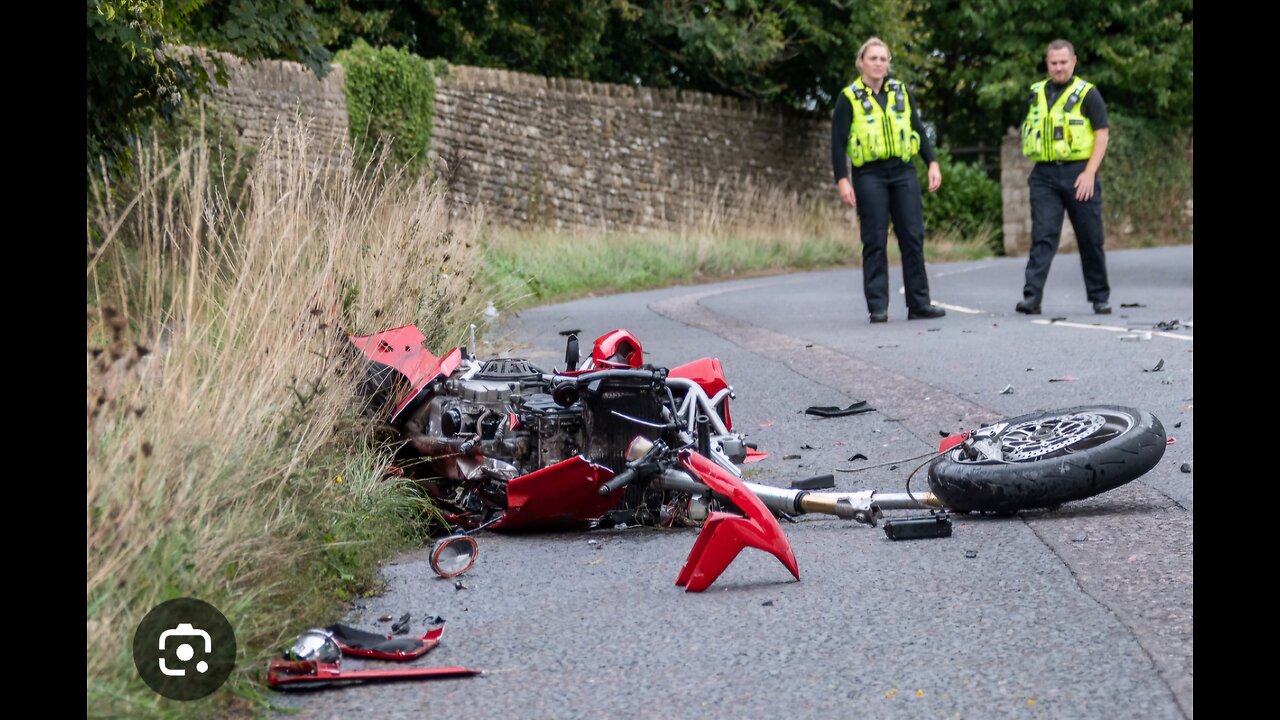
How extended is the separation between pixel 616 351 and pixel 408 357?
0.75 m

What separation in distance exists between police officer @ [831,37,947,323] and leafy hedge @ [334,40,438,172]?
384 inches

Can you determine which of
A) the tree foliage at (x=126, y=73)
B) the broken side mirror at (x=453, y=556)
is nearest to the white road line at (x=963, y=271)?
the tree foliage at (x=126, y=73)

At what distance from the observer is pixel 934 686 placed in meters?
3.28

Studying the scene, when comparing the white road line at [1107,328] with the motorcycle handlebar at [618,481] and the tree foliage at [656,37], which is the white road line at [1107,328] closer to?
the motorcycle handlebar at [618,481]

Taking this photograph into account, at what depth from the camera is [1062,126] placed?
39.5 ft

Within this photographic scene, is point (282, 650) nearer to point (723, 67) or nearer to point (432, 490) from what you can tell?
point (432, 490)

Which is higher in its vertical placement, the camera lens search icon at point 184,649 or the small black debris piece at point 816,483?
the camera lens search icon at point 184,649

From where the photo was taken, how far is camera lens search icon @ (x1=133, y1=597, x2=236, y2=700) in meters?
3.05

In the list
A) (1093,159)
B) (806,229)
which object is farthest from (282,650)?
(806,229)

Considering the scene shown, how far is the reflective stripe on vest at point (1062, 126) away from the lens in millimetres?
12039

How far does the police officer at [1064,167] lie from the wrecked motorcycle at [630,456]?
7.11 meters

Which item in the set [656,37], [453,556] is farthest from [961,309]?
[656,37]

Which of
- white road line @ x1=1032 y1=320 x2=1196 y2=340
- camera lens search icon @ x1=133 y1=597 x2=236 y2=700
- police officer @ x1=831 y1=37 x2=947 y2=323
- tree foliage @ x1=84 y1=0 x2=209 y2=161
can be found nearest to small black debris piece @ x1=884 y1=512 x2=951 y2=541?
camera lens search icon @ x1=133 y1=597 x2=236 y2=700
